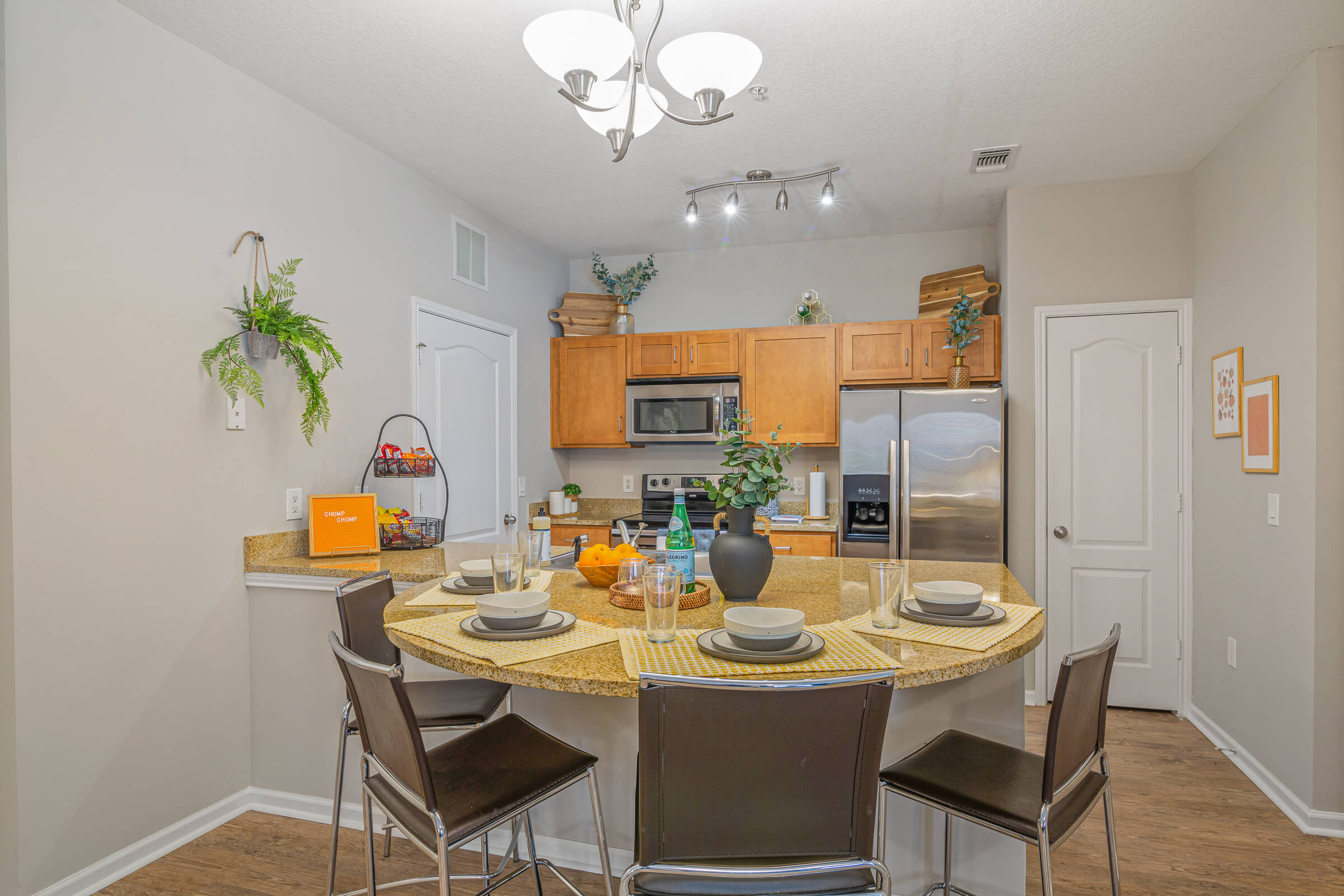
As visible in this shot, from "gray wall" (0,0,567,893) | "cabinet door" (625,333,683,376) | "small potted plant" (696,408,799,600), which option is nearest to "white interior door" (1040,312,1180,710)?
"cabinet door" (625,333,683,376)

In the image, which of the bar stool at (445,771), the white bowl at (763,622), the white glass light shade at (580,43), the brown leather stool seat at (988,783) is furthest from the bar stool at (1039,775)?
the white glass light shade at (580,43)

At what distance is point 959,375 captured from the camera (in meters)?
3.77

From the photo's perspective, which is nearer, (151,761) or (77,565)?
(77,565)

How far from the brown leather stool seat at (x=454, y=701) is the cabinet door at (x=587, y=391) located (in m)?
2.64

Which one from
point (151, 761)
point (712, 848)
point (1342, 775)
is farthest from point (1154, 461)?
point (151, 761)

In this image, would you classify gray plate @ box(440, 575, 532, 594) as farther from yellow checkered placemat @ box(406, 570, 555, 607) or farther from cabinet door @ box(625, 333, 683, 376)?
cabinet door @ box(625, 333, 683, 376)

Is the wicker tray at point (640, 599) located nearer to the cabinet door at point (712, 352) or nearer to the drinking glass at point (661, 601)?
the drinking glass at point (661, 601)

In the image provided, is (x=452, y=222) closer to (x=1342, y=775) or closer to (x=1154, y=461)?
(x=1154, y=461)

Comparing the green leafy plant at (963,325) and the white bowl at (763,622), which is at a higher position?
the green leafy plant at (963,325)

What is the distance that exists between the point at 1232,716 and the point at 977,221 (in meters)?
2.74

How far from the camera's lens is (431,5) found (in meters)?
2.07

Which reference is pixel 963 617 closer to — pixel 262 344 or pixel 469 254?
pixel 262 344

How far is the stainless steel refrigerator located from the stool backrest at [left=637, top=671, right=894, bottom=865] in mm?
2718

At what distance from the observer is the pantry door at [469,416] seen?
3404 mm
